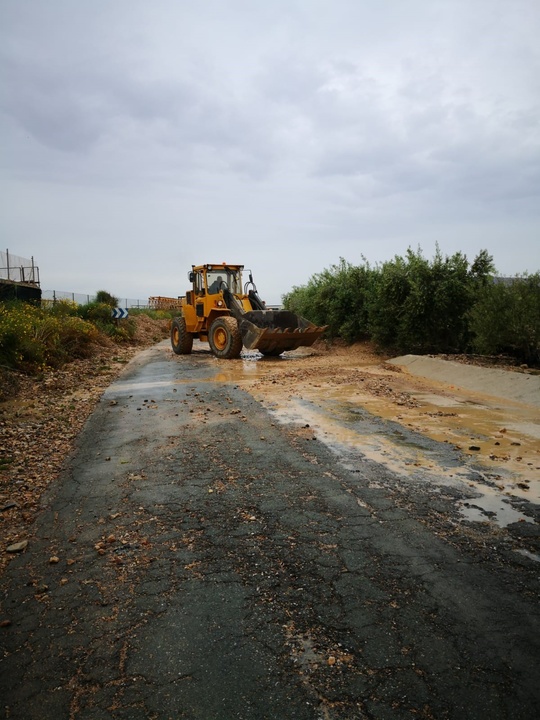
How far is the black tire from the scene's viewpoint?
18909 millimetres

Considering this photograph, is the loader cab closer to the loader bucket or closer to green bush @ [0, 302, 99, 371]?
the loader bucket

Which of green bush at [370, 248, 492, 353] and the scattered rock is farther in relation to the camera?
green bush at [370, 248, 492, 353]

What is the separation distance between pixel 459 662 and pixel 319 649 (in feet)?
2.17

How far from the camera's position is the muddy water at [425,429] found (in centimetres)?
479

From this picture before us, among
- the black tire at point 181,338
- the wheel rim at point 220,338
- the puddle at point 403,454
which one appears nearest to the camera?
the puddle at point 403,454

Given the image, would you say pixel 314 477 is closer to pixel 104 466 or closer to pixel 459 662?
pixel 104 466

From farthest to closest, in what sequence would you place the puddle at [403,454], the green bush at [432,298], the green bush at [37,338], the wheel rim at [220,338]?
the wheel rim at [220,338] → the green bush at [432,298] → the green bush at [37,338] → the puddle at [403,454]

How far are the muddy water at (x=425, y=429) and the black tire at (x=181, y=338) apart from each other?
6401 millimetres

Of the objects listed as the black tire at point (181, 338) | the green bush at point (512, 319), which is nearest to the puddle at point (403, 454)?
the green bush at point (512, 319)

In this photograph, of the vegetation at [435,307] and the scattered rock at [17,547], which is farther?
the vegetation at [435,307]

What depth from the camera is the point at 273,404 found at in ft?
29.2

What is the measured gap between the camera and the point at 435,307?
50.1 feet

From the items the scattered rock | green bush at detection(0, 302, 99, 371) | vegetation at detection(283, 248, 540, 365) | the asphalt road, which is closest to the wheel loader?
vegetation at detection(283, 248, 540, 365)

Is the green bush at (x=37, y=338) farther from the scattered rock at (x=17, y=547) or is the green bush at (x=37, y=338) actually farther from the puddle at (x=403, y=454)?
the scattered rock at (x=17, y=547)
